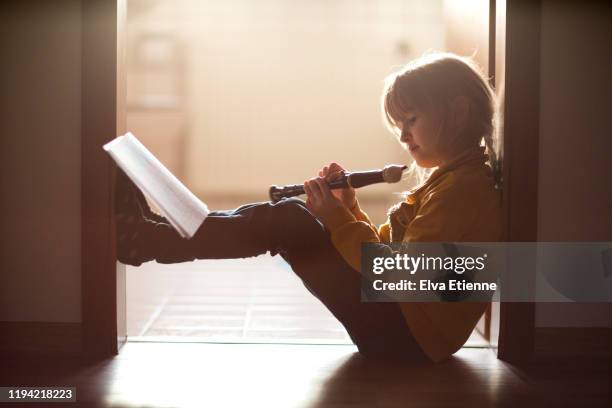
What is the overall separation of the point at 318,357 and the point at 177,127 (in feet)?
7.27

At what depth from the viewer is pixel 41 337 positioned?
1.27 m

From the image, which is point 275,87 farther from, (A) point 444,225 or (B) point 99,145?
(A) point 444,225

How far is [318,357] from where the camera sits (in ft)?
4.08

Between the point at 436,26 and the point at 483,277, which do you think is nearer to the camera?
the point at 483,277

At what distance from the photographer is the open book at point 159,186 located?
3.34 ft

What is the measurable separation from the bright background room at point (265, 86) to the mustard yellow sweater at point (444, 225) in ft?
6.38

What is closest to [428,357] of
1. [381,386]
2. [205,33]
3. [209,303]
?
[381,386]

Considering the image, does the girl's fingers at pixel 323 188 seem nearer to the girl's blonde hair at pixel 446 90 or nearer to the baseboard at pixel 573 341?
the girl's blonde hair at pixel 446 90

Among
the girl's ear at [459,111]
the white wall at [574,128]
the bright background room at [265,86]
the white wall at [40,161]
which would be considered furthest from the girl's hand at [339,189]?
the bright background room at [265,86]

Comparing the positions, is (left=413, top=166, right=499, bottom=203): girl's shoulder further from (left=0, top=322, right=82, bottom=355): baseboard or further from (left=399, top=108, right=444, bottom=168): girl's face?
(left=0, top=322, right=82, bottom=355): baseboard

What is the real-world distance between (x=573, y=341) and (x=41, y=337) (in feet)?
3.37

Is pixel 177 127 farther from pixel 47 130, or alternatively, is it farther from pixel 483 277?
pixel 483 277

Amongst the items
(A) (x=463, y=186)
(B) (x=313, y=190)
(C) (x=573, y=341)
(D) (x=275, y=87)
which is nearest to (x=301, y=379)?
(B) (x=313, y=190)

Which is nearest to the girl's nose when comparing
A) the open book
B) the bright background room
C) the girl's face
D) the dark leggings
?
the girl's face
